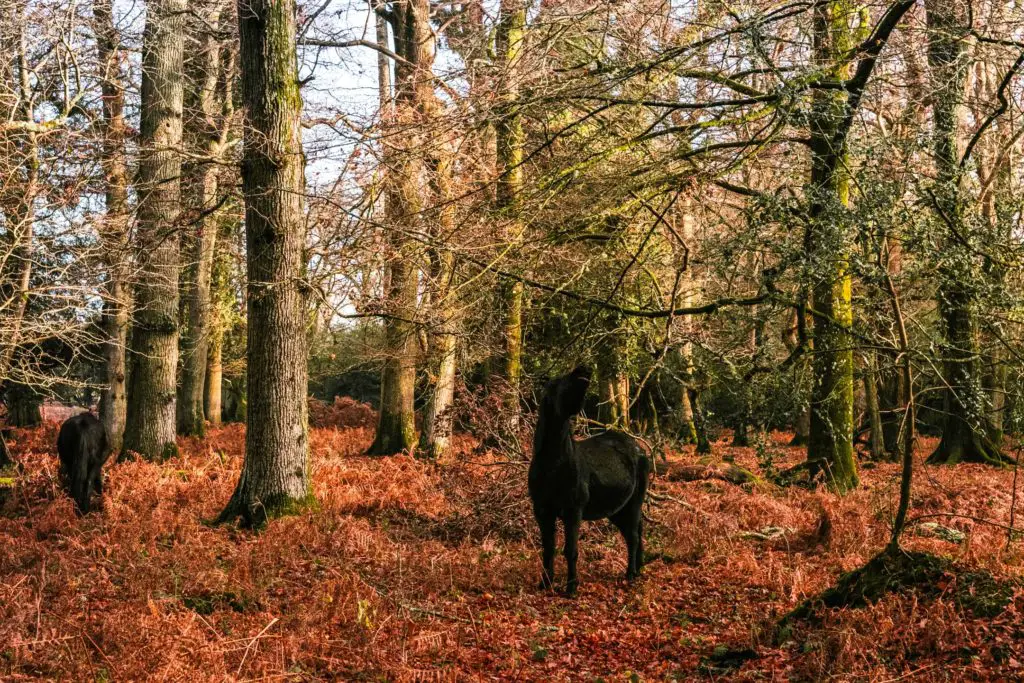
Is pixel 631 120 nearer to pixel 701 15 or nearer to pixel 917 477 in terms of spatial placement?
pixel 701 15

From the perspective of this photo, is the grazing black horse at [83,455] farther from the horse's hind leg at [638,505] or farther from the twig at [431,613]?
the horse's hind leg at [638,505]

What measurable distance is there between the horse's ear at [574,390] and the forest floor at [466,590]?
1.74 m

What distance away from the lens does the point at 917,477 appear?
12867 mm

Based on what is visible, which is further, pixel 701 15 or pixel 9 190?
pixel 9 190

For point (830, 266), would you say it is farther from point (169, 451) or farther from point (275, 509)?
point (169, 451)

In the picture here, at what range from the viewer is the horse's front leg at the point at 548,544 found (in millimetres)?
7082

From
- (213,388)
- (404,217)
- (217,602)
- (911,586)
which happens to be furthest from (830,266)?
(213,388)

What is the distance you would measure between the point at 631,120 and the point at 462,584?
6390mm

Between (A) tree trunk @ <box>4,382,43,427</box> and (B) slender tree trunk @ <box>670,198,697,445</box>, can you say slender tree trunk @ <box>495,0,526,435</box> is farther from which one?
(A) tree trunk @ <box>4,382,43,427</box>

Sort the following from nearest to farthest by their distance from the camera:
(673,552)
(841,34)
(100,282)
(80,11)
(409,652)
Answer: (409,652) → (673,552) → (841,34) → (80,11) → (100,282)

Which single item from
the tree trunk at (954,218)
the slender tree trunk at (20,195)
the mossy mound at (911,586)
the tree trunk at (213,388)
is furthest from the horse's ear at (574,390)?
the tree trunk at (213,388)

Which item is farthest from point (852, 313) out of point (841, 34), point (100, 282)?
point (100, 282)

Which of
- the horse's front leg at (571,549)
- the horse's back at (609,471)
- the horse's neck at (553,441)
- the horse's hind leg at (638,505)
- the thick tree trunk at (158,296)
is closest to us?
the horse's neck at (553,441)

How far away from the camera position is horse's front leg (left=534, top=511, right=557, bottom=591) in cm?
708
